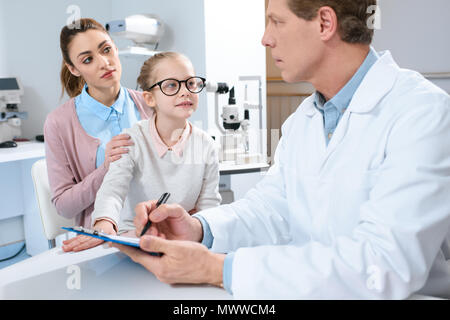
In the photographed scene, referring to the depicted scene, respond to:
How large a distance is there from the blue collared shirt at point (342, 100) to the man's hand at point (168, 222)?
37cm

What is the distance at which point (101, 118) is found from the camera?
1.68 metres

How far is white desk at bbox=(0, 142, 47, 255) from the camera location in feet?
9.86

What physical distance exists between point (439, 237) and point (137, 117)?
1328mm

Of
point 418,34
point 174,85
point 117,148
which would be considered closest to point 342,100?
point 174,85

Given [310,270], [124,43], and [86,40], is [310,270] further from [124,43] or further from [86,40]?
[124,43]

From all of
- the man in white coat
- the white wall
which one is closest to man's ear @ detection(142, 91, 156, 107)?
the man in white coat

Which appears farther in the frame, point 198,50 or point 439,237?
point 198,50

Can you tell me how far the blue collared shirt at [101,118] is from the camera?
5.44ft

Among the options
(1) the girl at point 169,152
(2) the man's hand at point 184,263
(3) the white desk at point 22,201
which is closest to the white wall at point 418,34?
(1) the girl at point 169,152

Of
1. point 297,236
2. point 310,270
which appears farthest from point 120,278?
point 297,236

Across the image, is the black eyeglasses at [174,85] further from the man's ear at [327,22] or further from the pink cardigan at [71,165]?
the man's ear at [327,22]

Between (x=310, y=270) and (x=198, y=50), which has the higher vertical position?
(x=198, y=50)

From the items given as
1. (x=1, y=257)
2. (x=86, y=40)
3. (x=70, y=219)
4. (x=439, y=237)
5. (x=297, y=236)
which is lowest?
(x=1, y=257)

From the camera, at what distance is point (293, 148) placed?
1099mm
